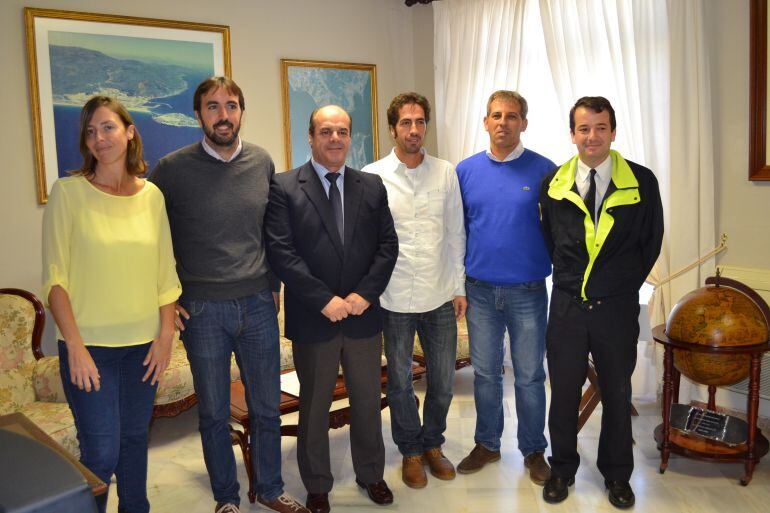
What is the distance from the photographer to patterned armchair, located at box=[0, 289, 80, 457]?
2.93 metres

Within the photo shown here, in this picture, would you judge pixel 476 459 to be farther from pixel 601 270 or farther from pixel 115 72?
pixel 115 72

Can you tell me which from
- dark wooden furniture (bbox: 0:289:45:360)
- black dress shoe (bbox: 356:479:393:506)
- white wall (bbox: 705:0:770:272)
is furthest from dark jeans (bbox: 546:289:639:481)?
dark wooden furniture (bbox: 0:289:45:360)

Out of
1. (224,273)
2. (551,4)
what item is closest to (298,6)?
(551,4)

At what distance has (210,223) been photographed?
2.37 meters

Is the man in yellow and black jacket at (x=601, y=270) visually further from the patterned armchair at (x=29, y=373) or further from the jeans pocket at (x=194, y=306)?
the patterned armchair at (x=29, y=373)

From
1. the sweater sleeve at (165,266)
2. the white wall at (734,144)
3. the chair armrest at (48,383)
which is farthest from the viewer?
the white wall at (734,144)

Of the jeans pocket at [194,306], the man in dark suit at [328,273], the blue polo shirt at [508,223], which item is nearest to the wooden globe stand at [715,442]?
the blue polo shirt at [508,223]

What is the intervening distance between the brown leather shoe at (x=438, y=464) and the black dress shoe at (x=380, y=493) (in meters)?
0.29

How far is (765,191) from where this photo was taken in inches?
132

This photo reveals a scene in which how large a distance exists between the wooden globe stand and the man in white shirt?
98 centimetres

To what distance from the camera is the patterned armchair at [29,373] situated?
2.93 metres

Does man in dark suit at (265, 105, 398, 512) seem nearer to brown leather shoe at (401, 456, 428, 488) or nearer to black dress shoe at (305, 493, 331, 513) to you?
black dress shoe at (305, 493, 331, 513)

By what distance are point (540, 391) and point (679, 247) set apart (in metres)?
1.39

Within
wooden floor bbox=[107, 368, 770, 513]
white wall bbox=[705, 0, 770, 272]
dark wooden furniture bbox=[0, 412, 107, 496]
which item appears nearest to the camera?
dark wooden furniture bbox=[0, 412, 107, 496]
